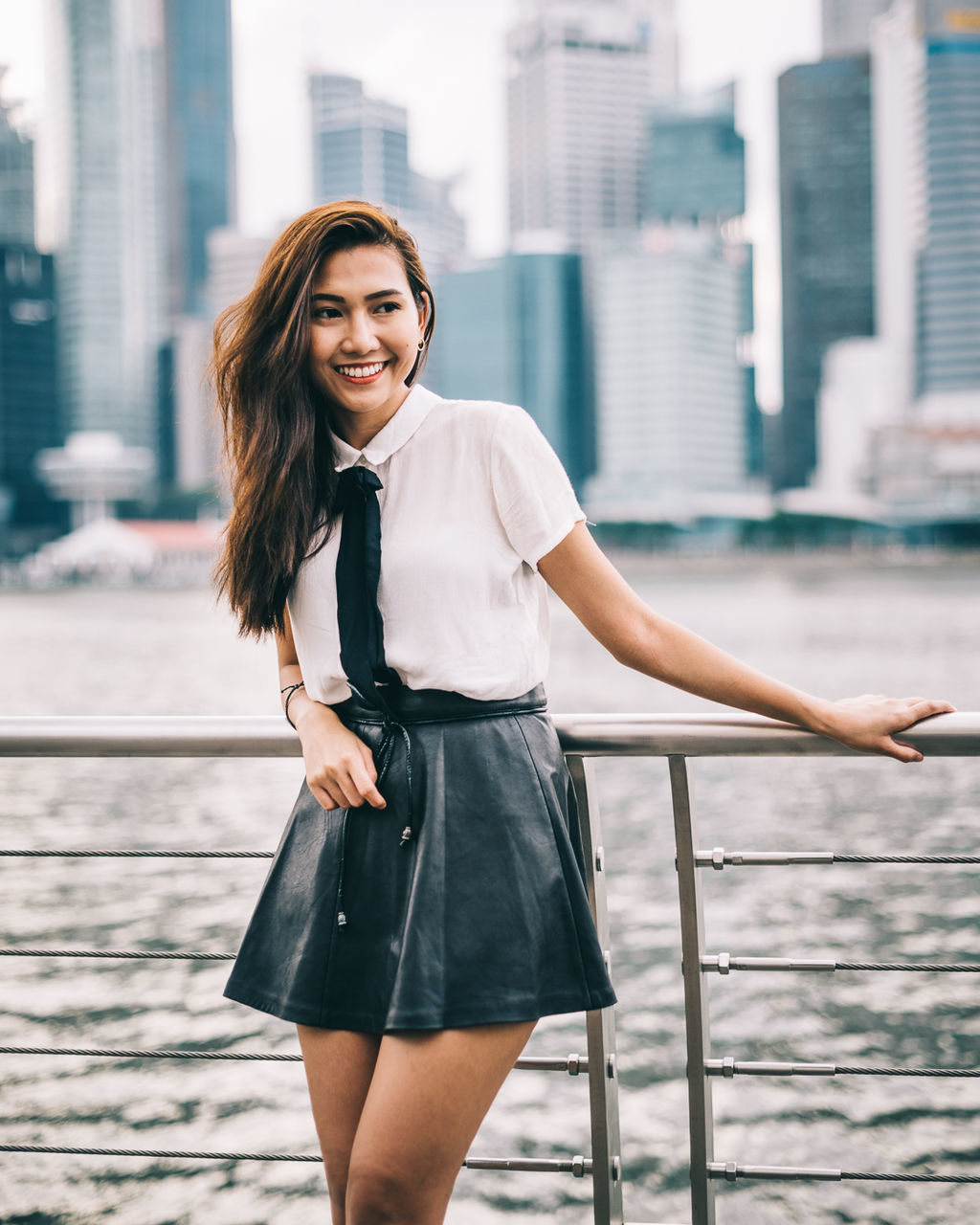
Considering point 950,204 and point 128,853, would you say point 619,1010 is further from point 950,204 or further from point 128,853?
point 950,204

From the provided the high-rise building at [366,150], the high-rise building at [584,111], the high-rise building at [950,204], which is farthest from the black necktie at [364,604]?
the high-rise building at [584,111]

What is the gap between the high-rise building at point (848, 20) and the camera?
173m

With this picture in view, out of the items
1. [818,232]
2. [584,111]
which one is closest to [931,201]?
[818,232]

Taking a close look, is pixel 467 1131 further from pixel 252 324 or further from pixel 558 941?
pixel 252 324

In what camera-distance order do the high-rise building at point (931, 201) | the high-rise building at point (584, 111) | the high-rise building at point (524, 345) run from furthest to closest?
the high-rise building at point (584, 111), the high-rise building at point (524, 345), the high-rise building at point (931, 201)

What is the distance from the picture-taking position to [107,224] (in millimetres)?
131000

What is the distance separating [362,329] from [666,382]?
111945mm

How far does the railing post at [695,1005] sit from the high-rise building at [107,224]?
4857 inches

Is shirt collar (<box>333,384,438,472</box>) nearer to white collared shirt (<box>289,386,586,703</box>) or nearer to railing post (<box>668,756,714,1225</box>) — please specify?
white collared shirt (<box>289,386,586,703</box>)

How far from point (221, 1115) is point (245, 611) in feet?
18.9

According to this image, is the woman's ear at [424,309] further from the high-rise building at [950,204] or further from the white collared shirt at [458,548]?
the high-rise building at [950,204]

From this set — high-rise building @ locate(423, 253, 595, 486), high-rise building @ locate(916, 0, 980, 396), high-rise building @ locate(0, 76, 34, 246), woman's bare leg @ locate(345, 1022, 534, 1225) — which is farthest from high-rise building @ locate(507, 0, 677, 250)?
woman's bare leg @ locate(345, 1022, 534, 1225)

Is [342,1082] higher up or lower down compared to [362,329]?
lower down

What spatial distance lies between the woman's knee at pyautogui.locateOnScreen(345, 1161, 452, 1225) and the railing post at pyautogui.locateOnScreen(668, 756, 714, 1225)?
0.48 m
